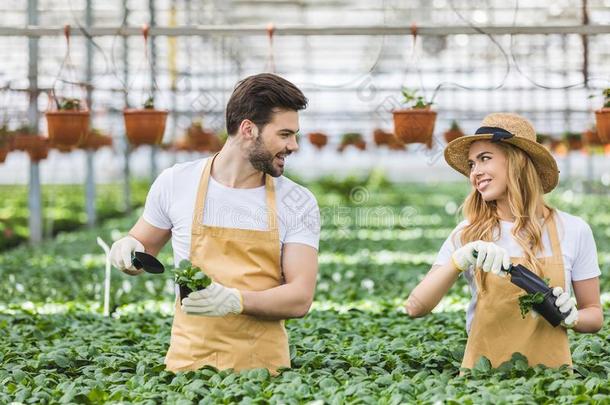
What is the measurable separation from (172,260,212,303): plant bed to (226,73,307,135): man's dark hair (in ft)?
1.81

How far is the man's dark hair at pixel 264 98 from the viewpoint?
3.62m

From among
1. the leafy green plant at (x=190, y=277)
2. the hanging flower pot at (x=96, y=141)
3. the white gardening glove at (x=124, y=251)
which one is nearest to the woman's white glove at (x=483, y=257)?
the leafy green plant at (x=190, y=277)

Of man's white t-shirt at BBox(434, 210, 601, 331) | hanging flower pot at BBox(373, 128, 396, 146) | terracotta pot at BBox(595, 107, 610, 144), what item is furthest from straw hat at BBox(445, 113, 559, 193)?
hanging flower pot at BBox(373, 128, 396, 146)

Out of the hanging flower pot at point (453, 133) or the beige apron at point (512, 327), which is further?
the hanging flower pot at point (453, 133)

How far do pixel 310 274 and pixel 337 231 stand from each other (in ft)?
36.3

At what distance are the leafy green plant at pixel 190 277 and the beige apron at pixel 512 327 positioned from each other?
960 mm

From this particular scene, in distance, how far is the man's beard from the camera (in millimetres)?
3656

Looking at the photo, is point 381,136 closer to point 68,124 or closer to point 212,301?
point 68,124

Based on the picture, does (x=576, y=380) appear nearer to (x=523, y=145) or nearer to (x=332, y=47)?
(x=523, y=145)

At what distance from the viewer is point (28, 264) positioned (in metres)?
10.2

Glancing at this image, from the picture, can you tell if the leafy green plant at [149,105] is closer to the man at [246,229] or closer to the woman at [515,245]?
the man at [246,229]

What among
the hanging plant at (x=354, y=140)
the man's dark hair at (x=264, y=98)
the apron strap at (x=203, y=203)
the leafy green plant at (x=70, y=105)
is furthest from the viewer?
the hanging plant at (x=354, y=140)

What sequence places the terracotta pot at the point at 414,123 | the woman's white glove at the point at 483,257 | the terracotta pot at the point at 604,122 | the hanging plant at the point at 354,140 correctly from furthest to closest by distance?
the hanging plant at the point at 354,140 < the terracotta pot at the point at 414,123 < the terracotta pot at the point at 604,122 < the woman's white glove at the point at 483,257

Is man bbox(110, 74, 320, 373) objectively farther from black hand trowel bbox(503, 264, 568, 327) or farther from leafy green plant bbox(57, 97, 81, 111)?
leafy green plant bbox(57, 97, 81, 111)
